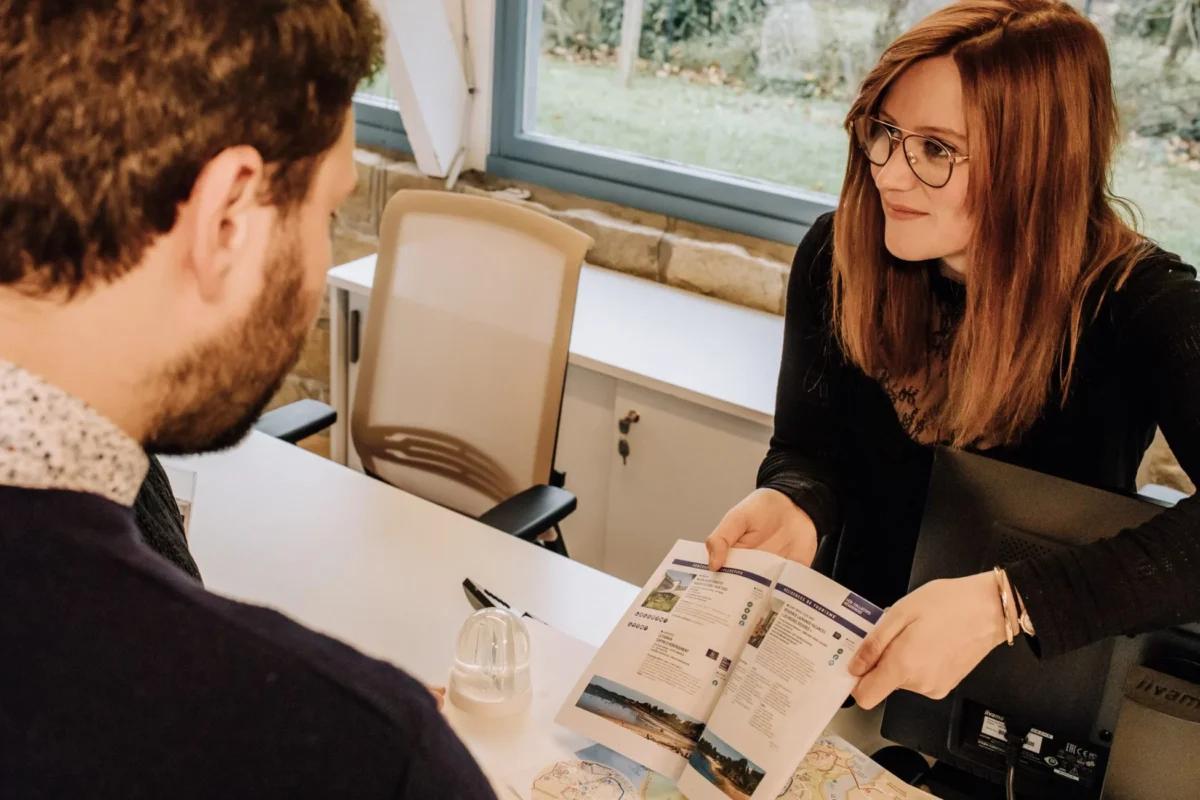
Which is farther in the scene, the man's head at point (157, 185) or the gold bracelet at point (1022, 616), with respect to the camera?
the gold bracelet at point (1022, 616)

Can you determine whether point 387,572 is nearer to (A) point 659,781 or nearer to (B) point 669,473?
(A) point 659,781

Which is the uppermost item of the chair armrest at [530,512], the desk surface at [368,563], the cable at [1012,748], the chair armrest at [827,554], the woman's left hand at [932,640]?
the woman's left hand at [932,640]

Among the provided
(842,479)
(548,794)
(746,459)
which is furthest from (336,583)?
(746,459)

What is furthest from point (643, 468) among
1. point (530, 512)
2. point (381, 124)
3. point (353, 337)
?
point (381, 124)

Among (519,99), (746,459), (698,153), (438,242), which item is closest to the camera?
(438,242)

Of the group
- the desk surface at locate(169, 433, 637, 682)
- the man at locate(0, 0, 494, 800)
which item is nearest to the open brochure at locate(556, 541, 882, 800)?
the desk surface at locate(169, 433, 637, 682)

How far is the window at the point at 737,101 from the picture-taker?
2090mm

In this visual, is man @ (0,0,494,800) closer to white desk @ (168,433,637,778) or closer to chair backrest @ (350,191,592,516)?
white desk @ (168,433,637,778)

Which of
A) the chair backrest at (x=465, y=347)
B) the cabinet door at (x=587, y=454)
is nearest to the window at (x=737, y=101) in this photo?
the cabinet door at (x=587, y=454)

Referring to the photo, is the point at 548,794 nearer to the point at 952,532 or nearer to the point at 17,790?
the point at 952,532

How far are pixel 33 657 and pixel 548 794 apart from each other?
2.12 ft

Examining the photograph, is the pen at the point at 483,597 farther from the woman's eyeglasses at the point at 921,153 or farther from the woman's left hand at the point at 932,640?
the woman's eyeglasses at the point at 921,153

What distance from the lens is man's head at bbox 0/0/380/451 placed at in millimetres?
514

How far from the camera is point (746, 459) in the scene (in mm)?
2100
